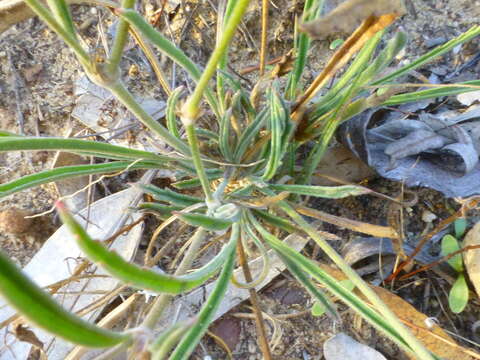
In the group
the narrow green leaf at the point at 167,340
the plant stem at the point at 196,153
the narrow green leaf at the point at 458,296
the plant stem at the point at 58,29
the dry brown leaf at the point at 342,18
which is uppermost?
the plant stem at the point at 58,29

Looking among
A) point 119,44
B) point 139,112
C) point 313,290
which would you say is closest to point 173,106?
point 139,112

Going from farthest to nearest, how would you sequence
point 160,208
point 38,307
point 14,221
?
point 14,221, point 160,208, point 38,307

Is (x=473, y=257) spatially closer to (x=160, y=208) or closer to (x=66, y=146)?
(x=160, y=208)

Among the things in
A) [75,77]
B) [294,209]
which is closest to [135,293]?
[294,209]

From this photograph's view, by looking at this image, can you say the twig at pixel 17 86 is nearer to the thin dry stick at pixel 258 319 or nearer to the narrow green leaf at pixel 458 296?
the thin dry stick at pixel 258 319

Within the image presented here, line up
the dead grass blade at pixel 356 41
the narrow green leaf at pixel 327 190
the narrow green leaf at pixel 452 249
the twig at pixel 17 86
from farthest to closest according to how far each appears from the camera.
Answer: the twig at pixel 17 86
the narrow green leaf at pixel 452 249
the narrow green leaf at pixel 327 190
the dead grass blade at pixel 356 41

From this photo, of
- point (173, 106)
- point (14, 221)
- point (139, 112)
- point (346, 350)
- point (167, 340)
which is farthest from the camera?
point (14, 221)

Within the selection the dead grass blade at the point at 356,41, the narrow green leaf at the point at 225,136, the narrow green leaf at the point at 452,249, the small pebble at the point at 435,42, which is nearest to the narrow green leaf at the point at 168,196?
the narrow green leaf at the point at 225,136
